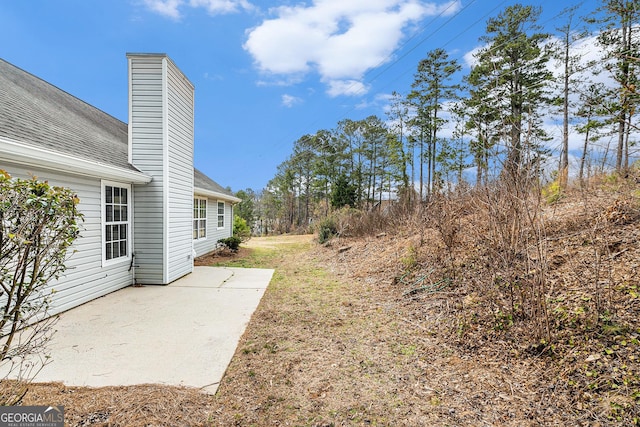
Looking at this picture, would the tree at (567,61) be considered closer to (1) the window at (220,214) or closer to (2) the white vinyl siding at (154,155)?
(2) the white vinyl siding at (154,155)

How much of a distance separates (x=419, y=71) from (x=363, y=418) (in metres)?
19.6

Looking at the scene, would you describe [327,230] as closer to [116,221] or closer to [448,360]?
[116,221]

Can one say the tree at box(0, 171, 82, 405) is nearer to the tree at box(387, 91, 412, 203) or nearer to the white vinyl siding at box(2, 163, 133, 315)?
the white vinyl siding at box(2, 163, 133, 315)

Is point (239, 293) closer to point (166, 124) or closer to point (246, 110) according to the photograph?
point (166, 124)

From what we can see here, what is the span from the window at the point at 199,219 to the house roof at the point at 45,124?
3.24 meters

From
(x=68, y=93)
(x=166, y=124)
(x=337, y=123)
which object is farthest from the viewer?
(x=337, y=123)

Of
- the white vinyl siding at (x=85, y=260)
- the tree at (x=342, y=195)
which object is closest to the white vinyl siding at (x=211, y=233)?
the white vinyl siding at (x=85, y=260)

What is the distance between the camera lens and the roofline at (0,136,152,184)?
3408mm

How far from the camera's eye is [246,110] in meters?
19.0

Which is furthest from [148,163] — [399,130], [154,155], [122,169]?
[399,130]

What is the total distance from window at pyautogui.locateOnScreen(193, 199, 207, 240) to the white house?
7.45 ft

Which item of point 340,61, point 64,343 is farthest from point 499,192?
point 340,61

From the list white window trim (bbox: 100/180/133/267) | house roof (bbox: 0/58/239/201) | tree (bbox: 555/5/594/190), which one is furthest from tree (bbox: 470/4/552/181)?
house roof (bbox: 0/58/239/201)

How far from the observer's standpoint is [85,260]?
4.85 m
